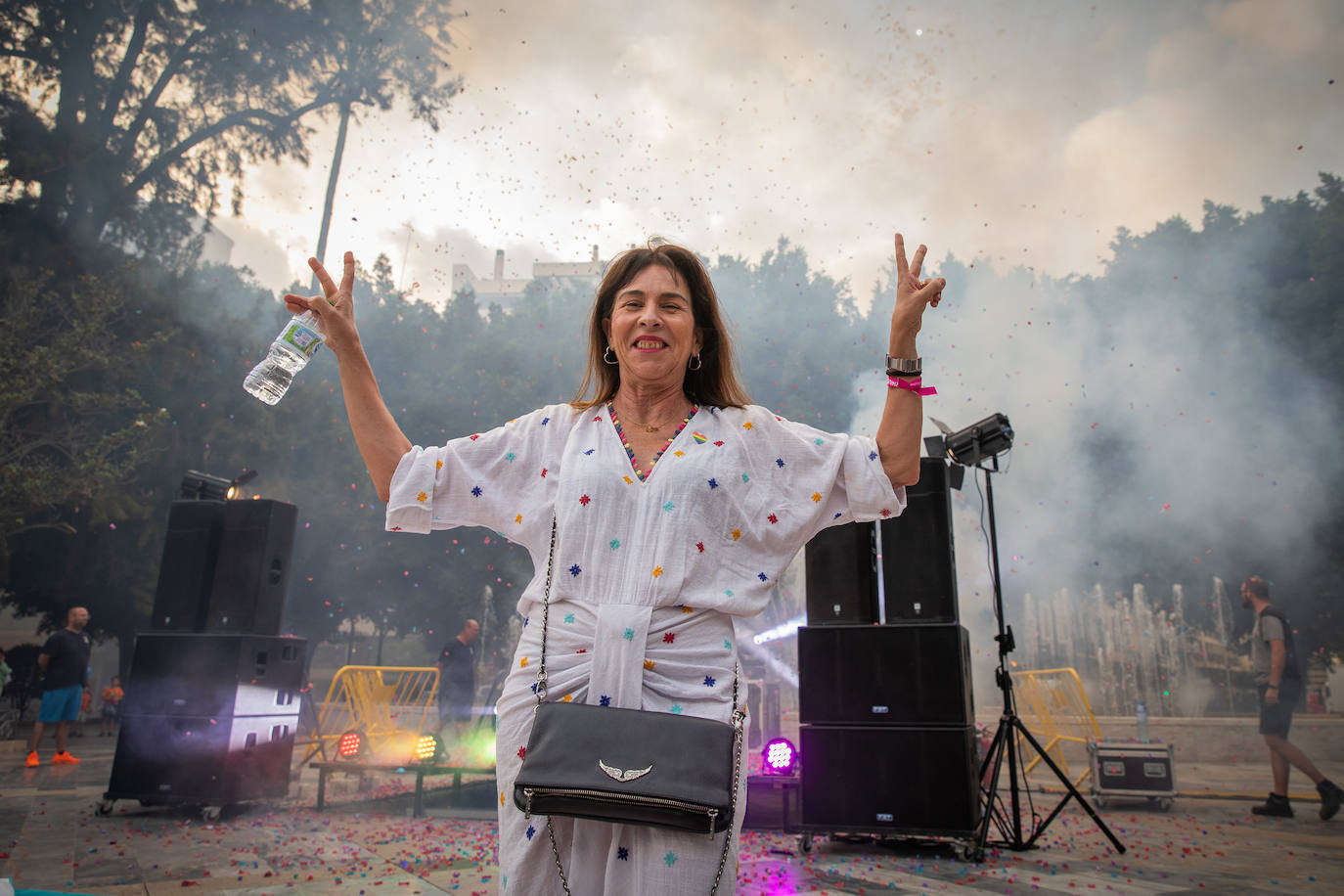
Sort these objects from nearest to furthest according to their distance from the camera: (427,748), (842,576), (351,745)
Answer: (842,576), (427,748), (351,745)

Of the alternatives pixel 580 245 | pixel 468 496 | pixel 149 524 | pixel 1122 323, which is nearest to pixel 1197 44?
pixel 1122 323

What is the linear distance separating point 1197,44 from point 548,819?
44.1 ft

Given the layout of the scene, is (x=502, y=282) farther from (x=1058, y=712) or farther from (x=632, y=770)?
(x=632, y=770)

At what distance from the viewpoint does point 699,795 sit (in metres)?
1.01

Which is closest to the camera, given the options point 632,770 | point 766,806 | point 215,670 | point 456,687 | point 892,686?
point 632,770

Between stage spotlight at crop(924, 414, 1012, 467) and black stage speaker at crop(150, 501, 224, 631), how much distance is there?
570 cm

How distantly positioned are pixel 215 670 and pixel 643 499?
5797mm

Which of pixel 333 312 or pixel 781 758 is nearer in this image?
pixel 333 312

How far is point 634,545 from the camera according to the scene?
122cm

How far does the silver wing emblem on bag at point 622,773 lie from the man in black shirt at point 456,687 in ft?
26.0

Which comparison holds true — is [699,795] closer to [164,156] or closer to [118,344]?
[118,344]

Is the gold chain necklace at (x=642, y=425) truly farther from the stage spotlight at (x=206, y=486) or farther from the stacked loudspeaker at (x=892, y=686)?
the stage spotlight at (x=206, y=486)

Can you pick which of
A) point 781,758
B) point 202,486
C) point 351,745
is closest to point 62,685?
point 202,486

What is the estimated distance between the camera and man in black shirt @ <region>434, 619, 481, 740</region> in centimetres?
845
